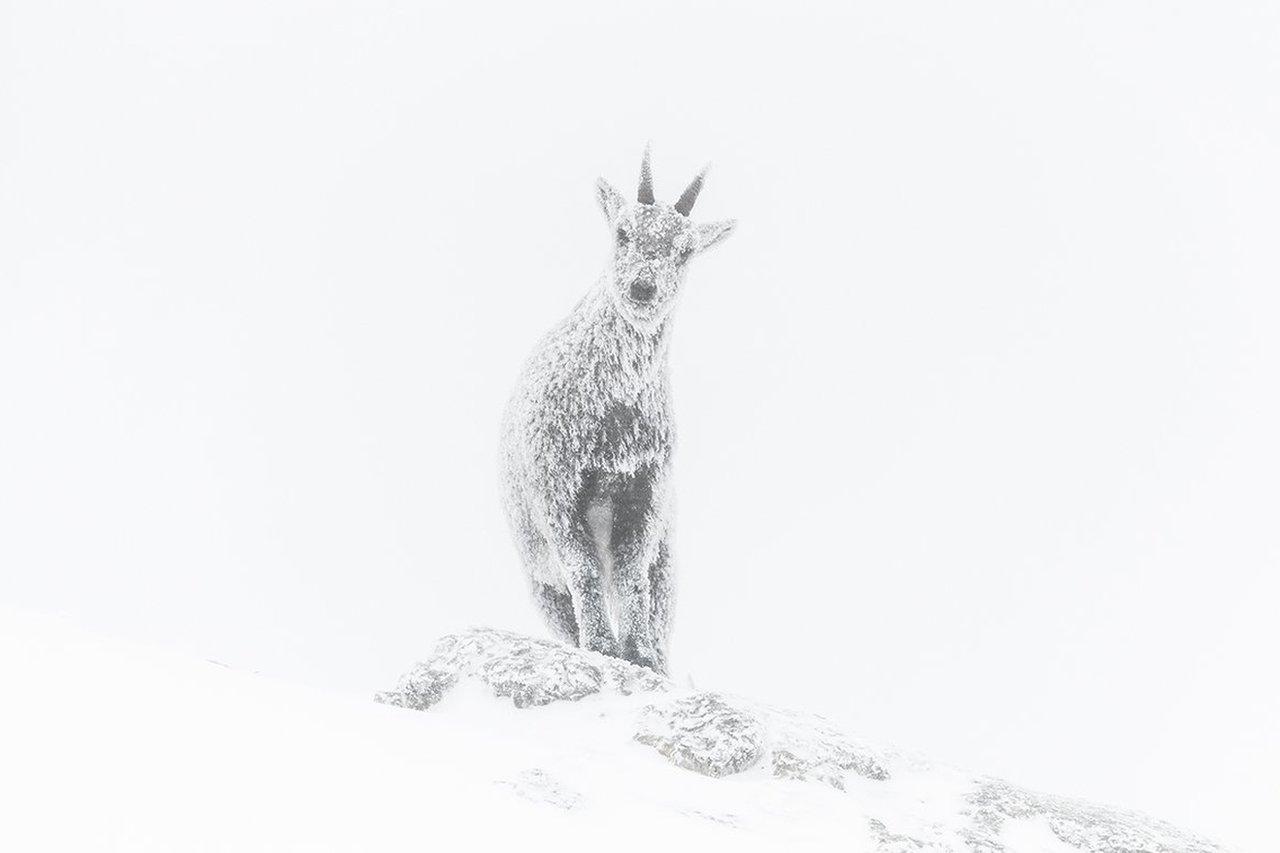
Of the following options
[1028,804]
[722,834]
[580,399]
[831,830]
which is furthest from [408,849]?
[580,399]

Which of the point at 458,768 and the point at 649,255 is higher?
the point at 649,255

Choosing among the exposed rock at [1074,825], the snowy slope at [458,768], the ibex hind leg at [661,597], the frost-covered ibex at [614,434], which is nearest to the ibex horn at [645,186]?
the frost-covered ibex at [614,434]

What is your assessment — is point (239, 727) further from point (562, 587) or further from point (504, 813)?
point (562, 587)

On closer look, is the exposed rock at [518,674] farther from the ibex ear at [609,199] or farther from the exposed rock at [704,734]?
the ibex ear at [609,199]

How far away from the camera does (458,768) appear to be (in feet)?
15.4

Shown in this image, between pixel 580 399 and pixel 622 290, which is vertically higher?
pixel 622 290

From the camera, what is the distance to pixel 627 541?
27.1ft

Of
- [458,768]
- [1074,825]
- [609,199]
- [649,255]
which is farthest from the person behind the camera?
[609,199]

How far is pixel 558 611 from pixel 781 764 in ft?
10.6

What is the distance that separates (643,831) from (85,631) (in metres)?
2.31

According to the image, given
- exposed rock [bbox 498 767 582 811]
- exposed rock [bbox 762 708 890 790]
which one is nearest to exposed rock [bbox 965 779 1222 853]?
exposed rock [bbox 762 708 890 790]

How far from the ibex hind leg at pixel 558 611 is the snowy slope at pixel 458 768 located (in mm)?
1759

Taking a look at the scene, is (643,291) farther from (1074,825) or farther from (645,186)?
(1074,825)

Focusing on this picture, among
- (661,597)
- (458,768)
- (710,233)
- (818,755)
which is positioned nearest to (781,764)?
(818,755)
